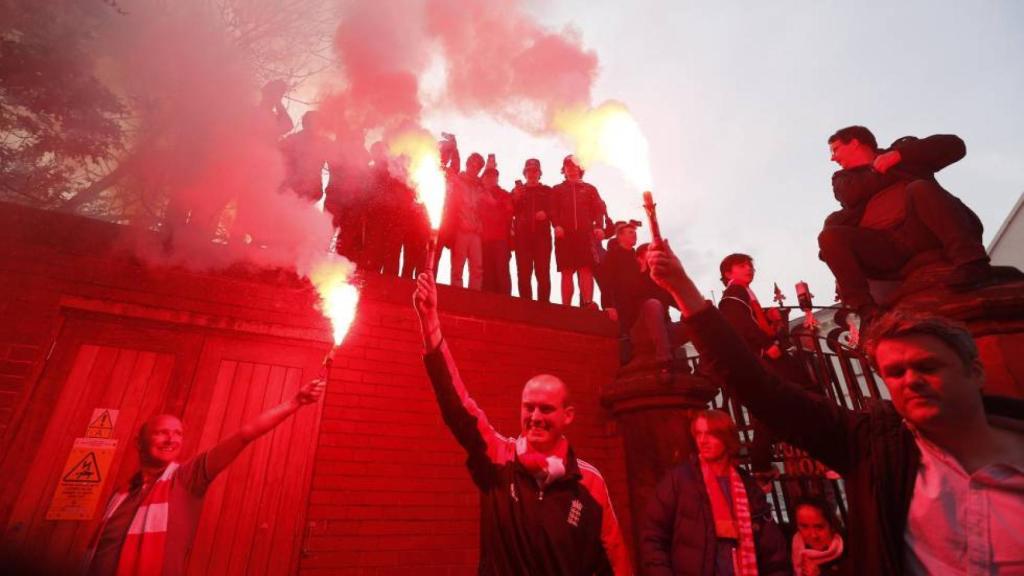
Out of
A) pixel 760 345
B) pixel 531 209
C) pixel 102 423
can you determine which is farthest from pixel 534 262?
pixel 102 423

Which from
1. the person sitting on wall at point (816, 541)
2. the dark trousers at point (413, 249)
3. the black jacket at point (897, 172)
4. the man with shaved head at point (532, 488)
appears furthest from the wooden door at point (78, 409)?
the black jacket at point (897, 172)

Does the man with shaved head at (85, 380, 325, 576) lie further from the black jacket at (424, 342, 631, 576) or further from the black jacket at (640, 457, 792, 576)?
the black jacket at (640, 457, 792, 576)

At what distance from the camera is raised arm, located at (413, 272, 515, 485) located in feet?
8.39

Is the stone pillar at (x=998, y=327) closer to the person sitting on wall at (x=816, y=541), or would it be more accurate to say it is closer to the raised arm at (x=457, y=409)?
the person sitting on wall at (x=816, y=541)

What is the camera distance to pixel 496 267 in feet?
21.5

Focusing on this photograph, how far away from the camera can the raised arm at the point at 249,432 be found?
297cm

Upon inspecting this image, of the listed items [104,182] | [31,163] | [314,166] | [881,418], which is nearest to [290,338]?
[314,166]

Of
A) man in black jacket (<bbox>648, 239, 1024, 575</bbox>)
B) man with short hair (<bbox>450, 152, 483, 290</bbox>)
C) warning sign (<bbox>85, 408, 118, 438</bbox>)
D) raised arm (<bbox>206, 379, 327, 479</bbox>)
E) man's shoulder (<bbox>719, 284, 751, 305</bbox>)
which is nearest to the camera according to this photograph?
man in black jacket (<bbox>648, 239, 1024, 575</bbox>)

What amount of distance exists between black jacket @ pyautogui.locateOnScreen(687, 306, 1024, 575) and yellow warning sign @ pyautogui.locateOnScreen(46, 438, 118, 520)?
4701mm

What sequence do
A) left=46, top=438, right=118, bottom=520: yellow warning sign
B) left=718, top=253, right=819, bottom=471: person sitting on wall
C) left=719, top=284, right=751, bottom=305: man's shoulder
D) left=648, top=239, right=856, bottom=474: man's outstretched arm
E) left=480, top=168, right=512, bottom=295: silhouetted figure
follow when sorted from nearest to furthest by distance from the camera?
left=648, top=239, right=856, bottom=474: man's outstretched arm, left=46, top=438, right=118, bottom=520: yellow warning sign, left=718, top=253, right=819, bottom=471: person sitting on wall, left=719, top=284, right=751, bottom=305: man's shoulder, left=480, top=168, right=512, bottom=295: silhouetted figure

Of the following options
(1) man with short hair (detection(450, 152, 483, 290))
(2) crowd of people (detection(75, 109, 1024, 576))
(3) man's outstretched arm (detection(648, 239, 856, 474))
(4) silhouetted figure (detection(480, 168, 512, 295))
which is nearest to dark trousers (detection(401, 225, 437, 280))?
(2) crowd of people (detection(75, 109, 1024, 576))

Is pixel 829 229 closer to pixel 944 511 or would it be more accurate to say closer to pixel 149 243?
pixel 944 511

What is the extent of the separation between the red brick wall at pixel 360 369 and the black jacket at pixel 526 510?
2396 mm

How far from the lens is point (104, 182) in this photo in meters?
5.94
